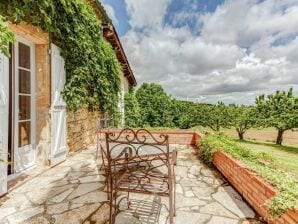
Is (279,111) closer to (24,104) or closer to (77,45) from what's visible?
(77,45)

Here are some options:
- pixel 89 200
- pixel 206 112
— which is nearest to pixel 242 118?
pixel 206 112

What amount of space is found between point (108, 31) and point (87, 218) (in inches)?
291

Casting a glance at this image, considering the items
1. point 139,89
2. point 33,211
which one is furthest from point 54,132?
point 139,89

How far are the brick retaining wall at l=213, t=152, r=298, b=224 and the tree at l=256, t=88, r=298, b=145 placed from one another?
14.1 m

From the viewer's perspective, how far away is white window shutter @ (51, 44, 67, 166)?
4609 millimetres

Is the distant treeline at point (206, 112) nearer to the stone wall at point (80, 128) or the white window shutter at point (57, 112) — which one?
the stone wall at point (80, 128)

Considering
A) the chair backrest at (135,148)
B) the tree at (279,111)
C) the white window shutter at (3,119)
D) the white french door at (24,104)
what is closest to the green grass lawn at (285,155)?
the tree at (279,111)

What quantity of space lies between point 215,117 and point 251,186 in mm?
17801

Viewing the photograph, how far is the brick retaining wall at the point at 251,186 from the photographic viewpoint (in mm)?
2121

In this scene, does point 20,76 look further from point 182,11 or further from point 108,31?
point 182,11

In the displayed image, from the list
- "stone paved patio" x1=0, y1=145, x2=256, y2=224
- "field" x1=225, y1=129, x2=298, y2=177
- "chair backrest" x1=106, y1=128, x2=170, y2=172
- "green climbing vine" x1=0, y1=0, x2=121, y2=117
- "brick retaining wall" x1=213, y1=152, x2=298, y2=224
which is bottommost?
"field" x1=225, y1=129, x2=298, y2=177

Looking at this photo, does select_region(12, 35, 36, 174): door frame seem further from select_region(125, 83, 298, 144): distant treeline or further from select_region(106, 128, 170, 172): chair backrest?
select_region(125, 83, 298, 144): distant treeline

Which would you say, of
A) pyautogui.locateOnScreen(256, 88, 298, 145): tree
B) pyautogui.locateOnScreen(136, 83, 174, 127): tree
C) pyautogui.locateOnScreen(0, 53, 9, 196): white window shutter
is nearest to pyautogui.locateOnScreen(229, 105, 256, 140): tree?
pyautogui.locateOnScreen(256, 88, 298, 145): tree

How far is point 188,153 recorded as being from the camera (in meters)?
5.89
